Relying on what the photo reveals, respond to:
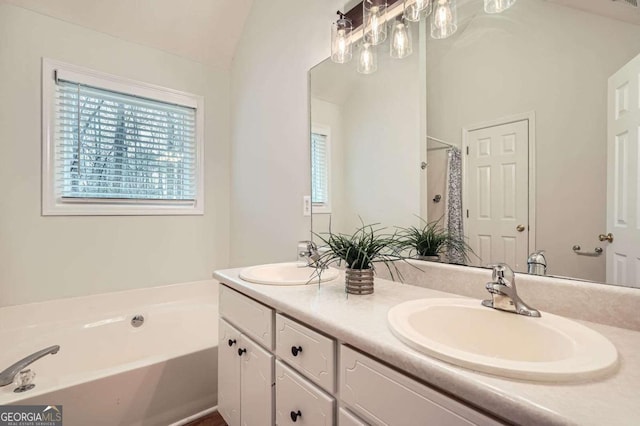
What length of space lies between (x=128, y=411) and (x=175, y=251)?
115 cm

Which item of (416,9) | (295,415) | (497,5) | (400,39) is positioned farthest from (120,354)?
(497,5)

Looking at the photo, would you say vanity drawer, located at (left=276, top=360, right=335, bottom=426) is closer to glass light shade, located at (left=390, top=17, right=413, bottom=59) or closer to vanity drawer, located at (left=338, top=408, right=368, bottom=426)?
vanity drawer, located at (left=338, top=408, right=368, bottom=426)

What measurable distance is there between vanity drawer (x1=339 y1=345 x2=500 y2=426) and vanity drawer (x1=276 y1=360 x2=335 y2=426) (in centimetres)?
8

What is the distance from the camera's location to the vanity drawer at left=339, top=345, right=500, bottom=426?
56cm

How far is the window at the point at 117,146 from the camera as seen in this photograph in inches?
77.4

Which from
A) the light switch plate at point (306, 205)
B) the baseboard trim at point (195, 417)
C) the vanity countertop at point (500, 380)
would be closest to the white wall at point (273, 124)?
the light switch plate at point (306, 205)

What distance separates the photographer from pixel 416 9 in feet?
4.22

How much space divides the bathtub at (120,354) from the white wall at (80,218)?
0.11 metres

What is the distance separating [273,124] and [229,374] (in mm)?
1543

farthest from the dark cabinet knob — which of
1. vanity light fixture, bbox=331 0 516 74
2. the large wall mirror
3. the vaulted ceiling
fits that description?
the vaulted ceiling

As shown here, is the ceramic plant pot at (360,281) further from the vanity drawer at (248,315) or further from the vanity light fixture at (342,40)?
the vanity light fixture at (342,40)

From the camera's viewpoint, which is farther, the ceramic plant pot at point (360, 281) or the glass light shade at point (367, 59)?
the glass light shade at point (367, 59)

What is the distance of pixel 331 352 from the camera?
31.9 inches

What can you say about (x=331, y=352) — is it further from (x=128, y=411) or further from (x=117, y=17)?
(x=117, y=17)
